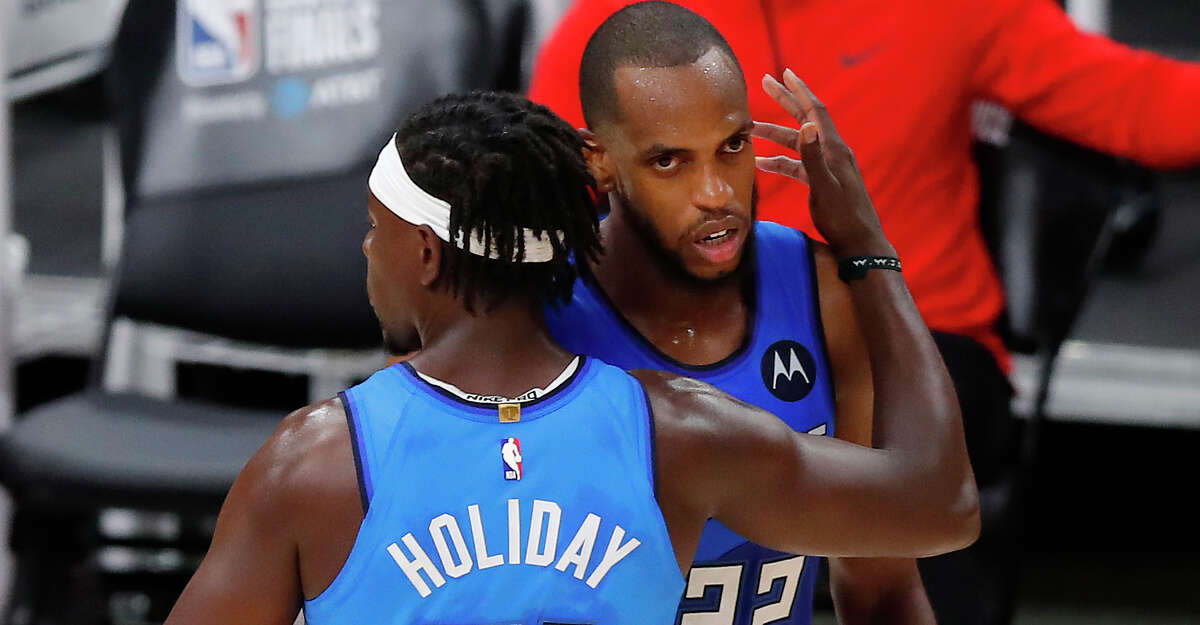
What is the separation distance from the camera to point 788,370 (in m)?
1.62

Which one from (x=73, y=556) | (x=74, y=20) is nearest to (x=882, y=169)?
(x=73, y=556)

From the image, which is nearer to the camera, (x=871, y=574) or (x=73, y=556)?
(x=871, y=574)

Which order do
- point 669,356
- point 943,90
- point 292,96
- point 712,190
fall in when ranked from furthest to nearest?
1. point 292,96
2. point 943,90
3. point 669,356
4. point 712,190

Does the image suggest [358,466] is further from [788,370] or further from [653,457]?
[788,370]

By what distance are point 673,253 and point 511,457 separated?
35 centimetres

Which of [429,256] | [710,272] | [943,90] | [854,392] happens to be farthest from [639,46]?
[943,90]

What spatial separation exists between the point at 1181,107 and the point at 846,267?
119 cm

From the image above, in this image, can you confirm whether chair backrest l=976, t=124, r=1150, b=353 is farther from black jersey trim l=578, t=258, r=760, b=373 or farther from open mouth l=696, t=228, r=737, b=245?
open mouth l=696, t=228, r=737, b=245

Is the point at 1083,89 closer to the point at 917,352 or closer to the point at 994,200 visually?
the point at 994,200

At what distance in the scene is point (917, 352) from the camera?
1.51 meters

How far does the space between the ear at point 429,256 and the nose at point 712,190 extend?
11.2 inches

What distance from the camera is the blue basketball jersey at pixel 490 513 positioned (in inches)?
50.6

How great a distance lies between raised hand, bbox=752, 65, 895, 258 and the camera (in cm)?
158

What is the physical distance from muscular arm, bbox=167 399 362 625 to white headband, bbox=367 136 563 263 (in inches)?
7.5
